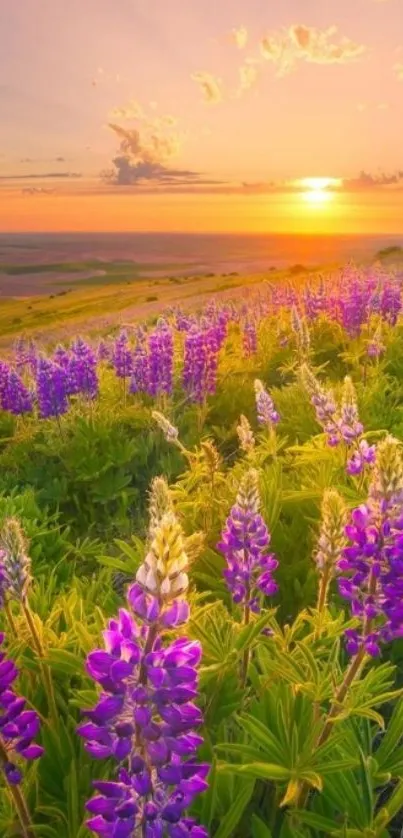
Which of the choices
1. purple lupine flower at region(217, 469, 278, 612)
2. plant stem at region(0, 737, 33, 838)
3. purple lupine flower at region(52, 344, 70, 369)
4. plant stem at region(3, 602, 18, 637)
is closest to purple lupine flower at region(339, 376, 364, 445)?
purple lupine flower at region(217, 469, 278, 612)

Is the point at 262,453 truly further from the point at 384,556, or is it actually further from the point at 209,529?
the point at 384,556

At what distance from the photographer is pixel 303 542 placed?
183 inches

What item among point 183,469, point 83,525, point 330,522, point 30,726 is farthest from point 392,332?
point 30,726

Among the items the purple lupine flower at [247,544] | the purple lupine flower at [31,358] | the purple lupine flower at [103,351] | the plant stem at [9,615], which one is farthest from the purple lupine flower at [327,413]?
the purple lupine flower at [103,351]

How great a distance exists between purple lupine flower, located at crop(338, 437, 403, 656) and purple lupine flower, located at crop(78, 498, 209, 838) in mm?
811

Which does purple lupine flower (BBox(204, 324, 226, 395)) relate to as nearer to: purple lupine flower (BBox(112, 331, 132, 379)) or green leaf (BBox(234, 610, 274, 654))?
purple lupine flower (BBox(112, 331, 132, 379))

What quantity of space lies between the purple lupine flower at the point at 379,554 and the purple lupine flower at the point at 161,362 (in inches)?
248

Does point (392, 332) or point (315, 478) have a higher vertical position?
point (392, 332)

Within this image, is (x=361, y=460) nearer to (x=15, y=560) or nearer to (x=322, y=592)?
(x=322, y=592)

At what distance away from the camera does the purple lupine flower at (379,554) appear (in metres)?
2.25

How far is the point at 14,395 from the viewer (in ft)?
29.1

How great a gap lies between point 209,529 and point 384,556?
2.43m

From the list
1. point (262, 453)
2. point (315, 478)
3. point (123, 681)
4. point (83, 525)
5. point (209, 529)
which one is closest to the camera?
point (123, 681)

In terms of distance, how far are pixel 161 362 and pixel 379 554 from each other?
21.2ft
